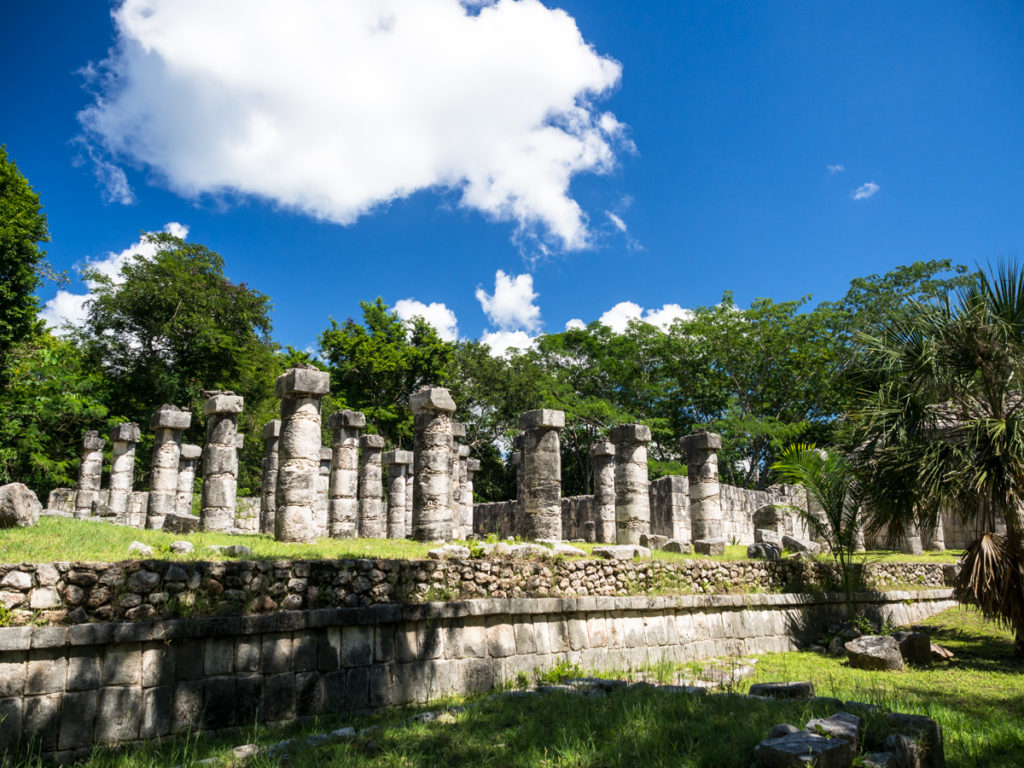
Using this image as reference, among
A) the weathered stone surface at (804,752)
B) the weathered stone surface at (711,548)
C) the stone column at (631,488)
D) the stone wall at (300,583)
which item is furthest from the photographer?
the stone column at (631,488)

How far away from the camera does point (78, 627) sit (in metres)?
6.29

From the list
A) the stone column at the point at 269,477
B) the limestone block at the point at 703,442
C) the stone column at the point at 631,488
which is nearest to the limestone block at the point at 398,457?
the stone column at the point at 269,477

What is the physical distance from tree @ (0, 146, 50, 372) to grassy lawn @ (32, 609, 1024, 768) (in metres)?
16.2

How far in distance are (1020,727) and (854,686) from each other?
241cm

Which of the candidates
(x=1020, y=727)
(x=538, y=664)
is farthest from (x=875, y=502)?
(x=538, y=664)

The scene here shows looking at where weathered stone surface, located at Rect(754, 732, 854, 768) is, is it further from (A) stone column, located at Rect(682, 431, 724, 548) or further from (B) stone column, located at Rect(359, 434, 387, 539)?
(B) stone column, located at Rect(359, 434, 387, 539)

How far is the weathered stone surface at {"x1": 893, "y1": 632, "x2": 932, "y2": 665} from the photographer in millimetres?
10539

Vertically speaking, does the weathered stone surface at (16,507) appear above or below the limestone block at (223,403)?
below

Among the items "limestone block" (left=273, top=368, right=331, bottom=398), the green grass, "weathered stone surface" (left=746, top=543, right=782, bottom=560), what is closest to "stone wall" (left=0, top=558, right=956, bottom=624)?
"weathered stone surface" (left=746, top=543, right=782, bottom=560)

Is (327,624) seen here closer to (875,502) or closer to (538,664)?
(538,664)

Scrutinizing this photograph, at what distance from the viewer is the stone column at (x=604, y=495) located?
68.3 ft

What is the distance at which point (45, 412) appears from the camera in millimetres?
22406

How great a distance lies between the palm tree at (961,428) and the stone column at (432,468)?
755cm

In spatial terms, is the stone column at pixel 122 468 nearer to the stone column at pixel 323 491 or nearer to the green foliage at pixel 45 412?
the green foliage at pixel 45 412
